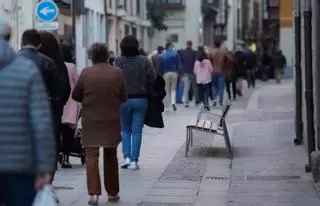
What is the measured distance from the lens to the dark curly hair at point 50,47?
37.0 ft

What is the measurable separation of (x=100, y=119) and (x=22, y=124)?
192 inches

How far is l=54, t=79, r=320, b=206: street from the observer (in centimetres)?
1134

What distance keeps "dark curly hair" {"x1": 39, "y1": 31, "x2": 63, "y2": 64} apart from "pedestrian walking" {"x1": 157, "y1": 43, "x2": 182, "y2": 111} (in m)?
15.4

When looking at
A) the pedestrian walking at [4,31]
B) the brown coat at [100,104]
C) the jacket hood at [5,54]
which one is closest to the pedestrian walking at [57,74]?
the brown coat at [100,104]

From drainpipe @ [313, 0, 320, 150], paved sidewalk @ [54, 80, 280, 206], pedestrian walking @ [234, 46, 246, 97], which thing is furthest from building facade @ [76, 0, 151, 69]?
drainpipe @ [313, 0, 320, 150]

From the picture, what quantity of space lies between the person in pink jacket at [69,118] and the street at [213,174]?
274mm

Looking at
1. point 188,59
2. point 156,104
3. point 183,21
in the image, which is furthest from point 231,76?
point 183,21

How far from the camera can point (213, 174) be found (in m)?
13.6

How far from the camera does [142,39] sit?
177 feet

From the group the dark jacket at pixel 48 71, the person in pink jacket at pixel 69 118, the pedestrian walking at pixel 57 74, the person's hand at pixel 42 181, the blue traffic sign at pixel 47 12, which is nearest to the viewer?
the person's hand at pixel 42 181

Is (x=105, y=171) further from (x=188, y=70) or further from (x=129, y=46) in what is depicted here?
(x=188, y=70)

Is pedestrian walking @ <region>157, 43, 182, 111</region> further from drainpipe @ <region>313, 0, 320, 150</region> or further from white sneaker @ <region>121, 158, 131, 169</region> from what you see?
drainpipe @ <region>313, 0, 320, 150</region>

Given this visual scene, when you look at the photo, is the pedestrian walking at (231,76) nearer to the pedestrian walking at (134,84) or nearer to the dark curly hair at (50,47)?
the pedestrian walking at (134,84)

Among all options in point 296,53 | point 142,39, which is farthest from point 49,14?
point 142,39
